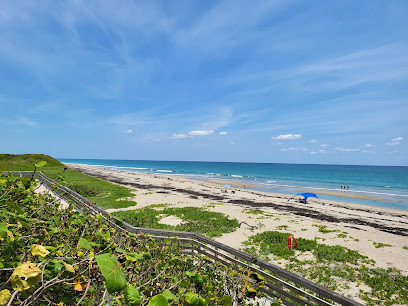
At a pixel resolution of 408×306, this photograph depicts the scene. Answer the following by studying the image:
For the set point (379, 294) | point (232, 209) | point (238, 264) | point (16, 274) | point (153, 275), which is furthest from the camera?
point (232, 209)

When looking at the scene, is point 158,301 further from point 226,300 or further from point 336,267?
point 336,267

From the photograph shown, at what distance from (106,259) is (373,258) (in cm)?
1682

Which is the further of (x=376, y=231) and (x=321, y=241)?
(x=376, y=231)

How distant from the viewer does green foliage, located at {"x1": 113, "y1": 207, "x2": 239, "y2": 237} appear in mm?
15910

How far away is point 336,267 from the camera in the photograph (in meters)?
11.3

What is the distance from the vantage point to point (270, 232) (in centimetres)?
1627

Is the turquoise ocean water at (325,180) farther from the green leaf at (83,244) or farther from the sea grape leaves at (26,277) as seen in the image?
the sea grape leaves at (26,277)

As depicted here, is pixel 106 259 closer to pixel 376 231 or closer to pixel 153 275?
pixel 153 275

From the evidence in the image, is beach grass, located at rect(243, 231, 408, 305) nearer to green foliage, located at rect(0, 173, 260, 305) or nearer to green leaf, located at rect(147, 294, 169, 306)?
green foliage, located at rect(0, 173, 260, 305)

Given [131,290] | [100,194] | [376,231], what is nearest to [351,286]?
[131,290]

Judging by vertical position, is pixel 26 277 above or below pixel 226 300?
above

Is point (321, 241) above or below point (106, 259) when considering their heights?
below

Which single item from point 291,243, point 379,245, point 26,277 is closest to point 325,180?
point 379,245

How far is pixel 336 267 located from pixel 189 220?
34.9 ft
